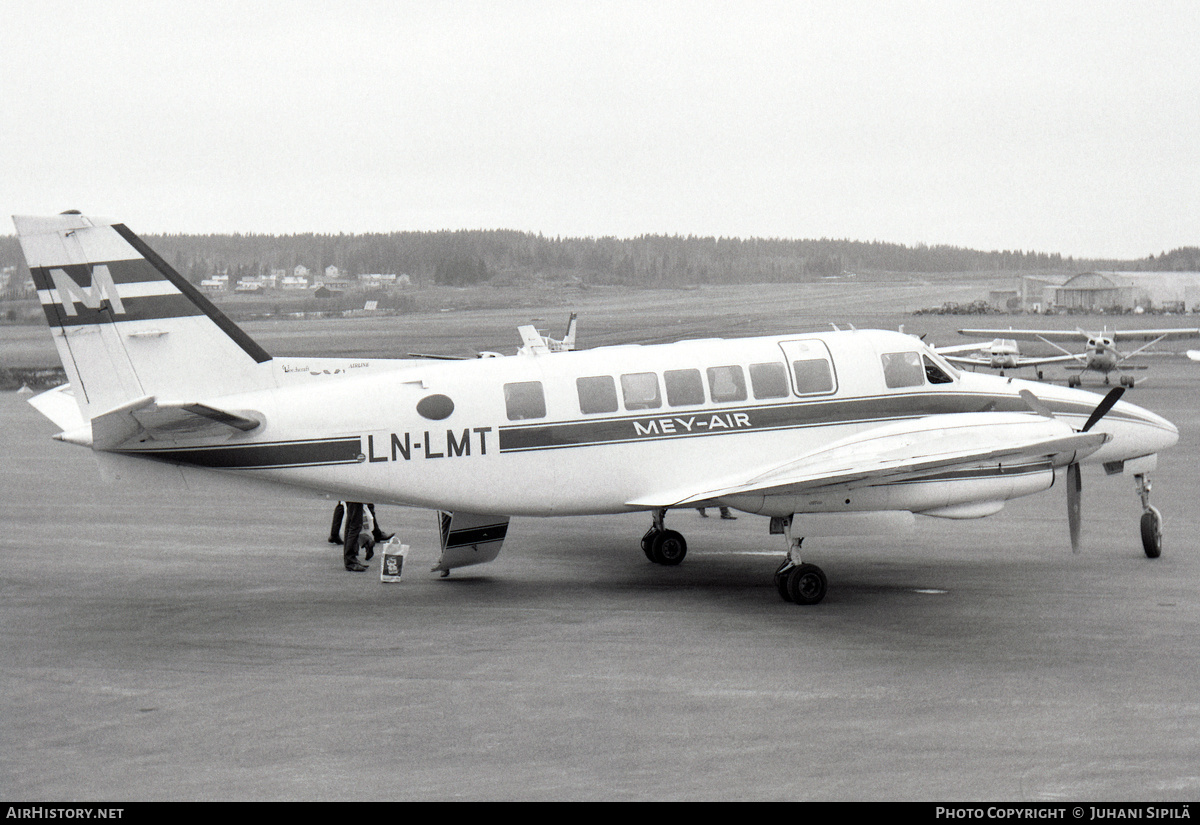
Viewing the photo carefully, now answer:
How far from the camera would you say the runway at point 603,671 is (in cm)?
834

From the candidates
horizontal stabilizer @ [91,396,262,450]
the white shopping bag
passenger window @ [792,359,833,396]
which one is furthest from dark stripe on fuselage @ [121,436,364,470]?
passenger window @ [792,359,833,396]

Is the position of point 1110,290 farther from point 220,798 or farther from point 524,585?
point 220,798

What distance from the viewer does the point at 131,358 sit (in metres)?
13.7

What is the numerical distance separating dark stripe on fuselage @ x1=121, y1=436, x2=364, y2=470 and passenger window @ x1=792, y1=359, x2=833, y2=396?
230 inches

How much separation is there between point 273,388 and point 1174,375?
60.3 metres

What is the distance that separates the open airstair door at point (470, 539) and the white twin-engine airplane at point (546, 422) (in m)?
0.03

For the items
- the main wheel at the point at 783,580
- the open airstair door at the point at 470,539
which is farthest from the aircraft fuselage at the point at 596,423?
the open airstair door at the point at 470,539

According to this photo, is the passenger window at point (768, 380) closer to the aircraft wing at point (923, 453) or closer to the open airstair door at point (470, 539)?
the aircraft wing at point (923, 453)

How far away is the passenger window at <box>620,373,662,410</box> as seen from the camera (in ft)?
48.6

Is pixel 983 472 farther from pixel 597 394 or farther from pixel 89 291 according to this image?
pixel 89 291

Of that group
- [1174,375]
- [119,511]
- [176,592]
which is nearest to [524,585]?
[176,592]

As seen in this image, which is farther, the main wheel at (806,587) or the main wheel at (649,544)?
the main wheel at (649,544)

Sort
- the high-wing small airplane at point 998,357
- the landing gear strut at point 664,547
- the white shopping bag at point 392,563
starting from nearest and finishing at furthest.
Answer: the white shopping bag at point 392,563 → the landing gear strut at point 664,547 → the high-wing small airplane at point 998,357
